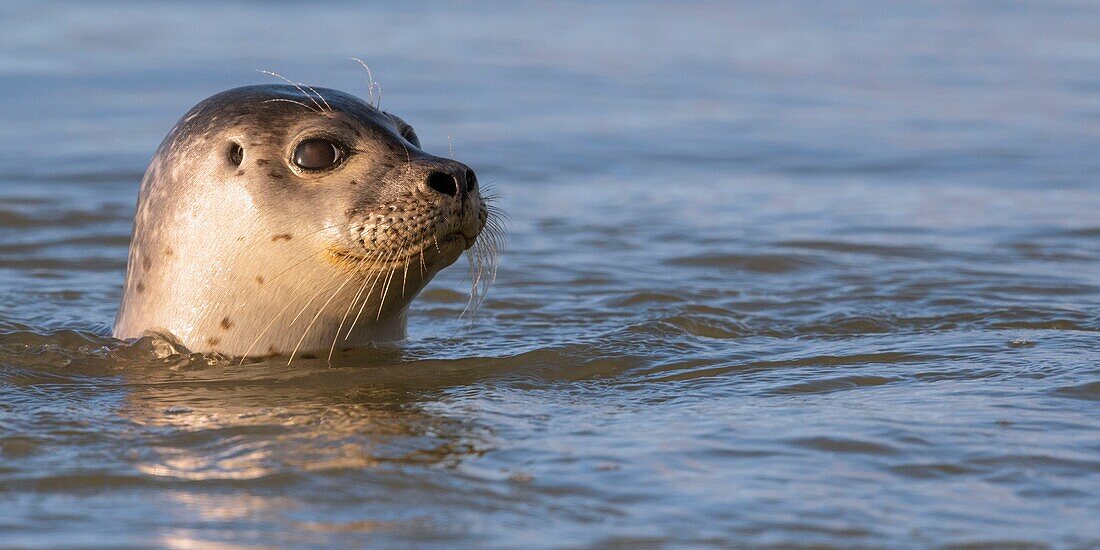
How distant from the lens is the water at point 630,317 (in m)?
4.68

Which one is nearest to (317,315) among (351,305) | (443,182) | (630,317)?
(351,305)

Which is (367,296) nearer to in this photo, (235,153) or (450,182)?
(450,182)

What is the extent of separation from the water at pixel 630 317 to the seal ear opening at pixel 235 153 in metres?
0.78

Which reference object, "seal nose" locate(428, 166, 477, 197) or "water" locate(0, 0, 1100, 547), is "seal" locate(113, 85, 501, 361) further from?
"water" locate(0, 0, 1100, 547)

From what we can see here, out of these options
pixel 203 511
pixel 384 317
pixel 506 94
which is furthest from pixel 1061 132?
pixel 203 511

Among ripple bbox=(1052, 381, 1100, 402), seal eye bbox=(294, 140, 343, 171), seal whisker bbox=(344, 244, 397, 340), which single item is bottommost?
ripple bbox=(1052, 381, 1100, 402)

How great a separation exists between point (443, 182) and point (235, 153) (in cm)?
83

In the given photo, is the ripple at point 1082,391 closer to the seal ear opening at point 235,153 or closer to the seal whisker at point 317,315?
the seal whisker at point 317,315

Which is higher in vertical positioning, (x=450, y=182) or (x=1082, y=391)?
(x=450, y=182)

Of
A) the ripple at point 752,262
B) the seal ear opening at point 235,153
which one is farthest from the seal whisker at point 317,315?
the ripple at point 752,262

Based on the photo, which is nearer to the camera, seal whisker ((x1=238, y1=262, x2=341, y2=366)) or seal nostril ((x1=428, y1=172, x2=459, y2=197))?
seal nostril ((x1=428, y1=172, x2=459, y2=197))

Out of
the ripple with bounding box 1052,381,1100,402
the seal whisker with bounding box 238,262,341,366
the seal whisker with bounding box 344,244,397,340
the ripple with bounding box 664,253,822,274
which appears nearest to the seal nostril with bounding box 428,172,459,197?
the seal whisker with bounding box 344,244,397,340

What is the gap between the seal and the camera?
611cm

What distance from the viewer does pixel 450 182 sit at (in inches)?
242
